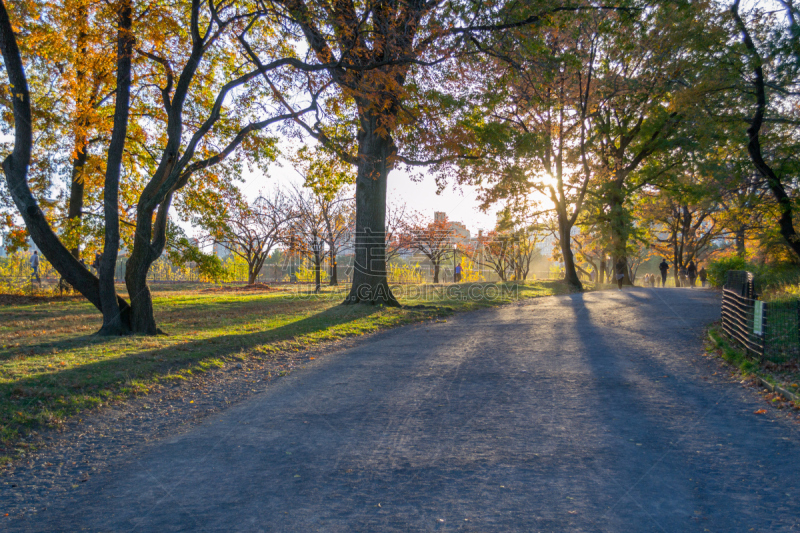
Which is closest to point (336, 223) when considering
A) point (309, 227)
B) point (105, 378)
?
point (309, 227)

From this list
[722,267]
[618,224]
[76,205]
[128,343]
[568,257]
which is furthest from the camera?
[568,257]

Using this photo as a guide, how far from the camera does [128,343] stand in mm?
8484

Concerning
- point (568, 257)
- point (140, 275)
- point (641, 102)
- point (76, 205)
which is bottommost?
point (140, 275)

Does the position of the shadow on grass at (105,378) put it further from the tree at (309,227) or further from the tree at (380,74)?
the tree at (309,227)

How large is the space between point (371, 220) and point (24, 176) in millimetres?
8506

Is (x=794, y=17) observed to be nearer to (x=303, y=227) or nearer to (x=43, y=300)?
(x=303, y=227)

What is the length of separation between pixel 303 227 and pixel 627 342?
962 inches

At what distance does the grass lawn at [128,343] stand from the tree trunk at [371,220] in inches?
33.2

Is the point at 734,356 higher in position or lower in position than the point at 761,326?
lower

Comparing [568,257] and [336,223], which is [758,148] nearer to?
[568,257]

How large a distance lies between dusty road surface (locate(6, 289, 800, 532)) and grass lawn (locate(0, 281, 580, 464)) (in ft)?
5.15

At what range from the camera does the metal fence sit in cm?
729

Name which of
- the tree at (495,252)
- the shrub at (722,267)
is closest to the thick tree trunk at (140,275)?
the shrub at (722,267)

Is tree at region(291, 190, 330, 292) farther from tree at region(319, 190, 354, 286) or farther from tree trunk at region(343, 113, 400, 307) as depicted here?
tree trunk at region(343, 113, 400, 307)
